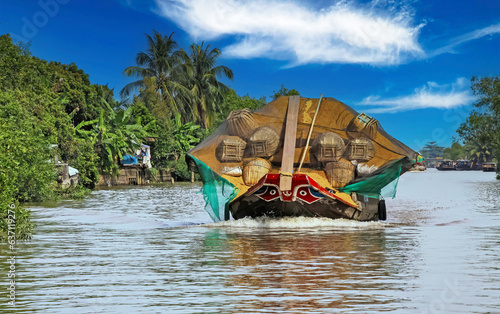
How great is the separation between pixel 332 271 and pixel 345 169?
7.78 m

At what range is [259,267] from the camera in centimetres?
945

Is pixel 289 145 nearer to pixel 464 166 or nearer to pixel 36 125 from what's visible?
pixel 36 125

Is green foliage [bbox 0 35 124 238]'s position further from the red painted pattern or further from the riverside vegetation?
the red painted pattern

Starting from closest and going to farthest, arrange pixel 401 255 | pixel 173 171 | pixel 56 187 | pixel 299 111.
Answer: pixel 401 255
pixel 299 111
pixel 56 187
pixel 173 171

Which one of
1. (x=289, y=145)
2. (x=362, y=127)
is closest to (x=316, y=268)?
(x=289, y=145)

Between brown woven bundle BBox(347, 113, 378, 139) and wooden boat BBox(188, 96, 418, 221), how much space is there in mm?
26

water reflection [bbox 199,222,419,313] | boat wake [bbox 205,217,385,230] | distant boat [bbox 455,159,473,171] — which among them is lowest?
water reflection [bbox 199,222,419,313]

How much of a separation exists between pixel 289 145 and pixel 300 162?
1.83ft

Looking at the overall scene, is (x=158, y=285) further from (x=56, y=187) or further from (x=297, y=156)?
(x=56, y=187)

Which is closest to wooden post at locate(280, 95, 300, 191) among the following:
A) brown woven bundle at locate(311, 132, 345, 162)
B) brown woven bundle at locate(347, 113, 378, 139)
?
brown woven bundle at locate(311, 132, 345, 162)

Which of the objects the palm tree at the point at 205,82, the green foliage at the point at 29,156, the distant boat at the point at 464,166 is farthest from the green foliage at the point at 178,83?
the distant boat at the point at 464,166

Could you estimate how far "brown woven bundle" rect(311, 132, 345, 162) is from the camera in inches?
666

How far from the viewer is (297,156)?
1756cm

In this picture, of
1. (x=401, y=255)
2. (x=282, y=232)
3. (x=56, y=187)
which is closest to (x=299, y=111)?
(x=282, y=232)
